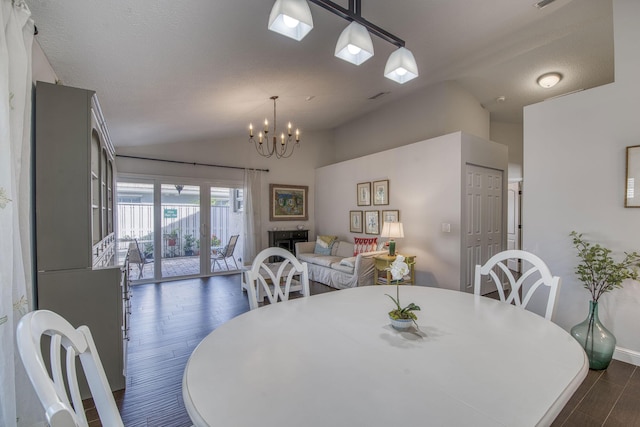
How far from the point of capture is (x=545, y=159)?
2984mm

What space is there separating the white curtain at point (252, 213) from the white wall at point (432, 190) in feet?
7.71

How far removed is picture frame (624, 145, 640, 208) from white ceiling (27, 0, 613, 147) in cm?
157

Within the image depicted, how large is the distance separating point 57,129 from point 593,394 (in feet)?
13.5

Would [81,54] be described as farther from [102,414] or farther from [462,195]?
[462,195]

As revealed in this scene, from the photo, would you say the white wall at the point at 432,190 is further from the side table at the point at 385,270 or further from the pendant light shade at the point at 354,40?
the pendant light shade at the point at 354,40

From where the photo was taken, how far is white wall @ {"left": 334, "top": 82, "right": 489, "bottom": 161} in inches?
183

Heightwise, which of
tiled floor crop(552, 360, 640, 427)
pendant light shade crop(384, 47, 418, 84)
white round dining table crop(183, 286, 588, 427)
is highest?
pendant light shade crop(384, 47, 418, 84)

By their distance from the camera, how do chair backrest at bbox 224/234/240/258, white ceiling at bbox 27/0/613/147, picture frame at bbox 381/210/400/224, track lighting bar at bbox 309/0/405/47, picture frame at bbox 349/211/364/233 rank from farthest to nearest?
chair backrest at bbox 224/234/240/258 < picture frame at bbox 349/211/364/233 < picture frame at bbox 381/210/400/224 < white ceiling at bbox 27/0/613/147 < track lighting bar at bbox 309/0/405/47

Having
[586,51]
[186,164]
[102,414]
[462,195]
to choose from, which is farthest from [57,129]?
[586,51]

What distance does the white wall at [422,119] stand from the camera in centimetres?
465

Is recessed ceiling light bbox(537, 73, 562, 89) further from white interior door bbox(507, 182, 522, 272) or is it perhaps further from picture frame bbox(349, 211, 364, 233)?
picture frame bbox(349, 211, 364, 233)

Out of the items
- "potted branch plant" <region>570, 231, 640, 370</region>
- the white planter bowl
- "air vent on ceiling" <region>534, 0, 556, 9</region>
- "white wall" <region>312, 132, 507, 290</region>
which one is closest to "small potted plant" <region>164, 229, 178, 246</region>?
"white wall" <region>312, 132, 507, 290</region>

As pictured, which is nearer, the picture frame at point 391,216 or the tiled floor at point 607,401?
the tiled floor at point 607,401

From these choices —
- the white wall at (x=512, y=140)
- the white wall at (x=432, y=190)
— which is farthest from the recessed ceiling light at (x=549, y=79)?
the white wall at (x=512, y=140)
